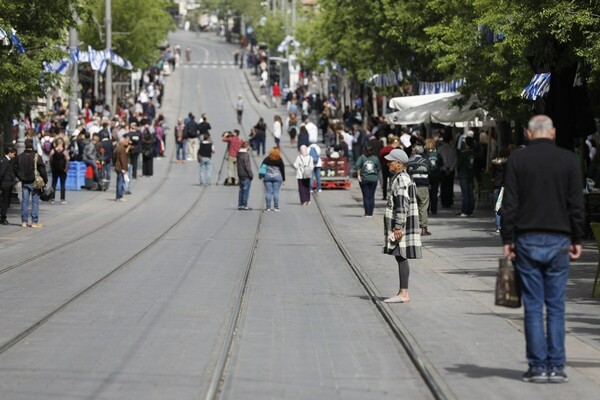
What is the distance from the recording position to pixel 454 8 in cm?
3916

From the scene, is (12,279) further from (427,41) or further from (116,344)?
(427,41)

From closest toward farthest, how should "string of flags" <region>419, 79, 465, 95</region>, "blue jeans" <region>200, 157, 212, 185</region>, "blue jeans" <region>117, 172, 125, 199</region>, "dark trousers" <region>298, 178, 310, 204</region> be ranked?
1. "dark trousers" <region>298, 178, 310, 204</region>
2. "blue jeans" <region>117, 172, 125, 199</region>
3. "string of flags" <region>419, 79, 465, 95</region>
4. "blue jeans" <region>200, 157, 212, 185</region>

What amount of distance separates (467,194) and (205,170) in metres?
14.6

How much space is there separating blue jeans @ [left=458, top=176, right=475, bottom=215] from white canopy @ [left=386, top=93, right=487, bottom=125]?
3560 mm

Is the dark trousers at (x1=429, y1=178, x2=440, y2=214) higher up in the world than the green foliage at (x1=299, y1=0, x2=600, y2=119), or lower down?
lower down

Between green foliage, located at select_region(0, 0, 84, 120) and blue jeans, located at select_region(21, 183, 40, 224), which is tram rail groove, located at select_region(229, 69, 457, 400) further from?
green foliage, located at select_region(0, 0, 84, 120)

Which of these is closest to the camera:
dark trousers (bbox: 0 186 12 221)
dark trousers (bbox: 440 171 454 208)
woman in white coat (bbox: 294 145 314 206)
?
dark trousers (bbox: 0 186 12 221)

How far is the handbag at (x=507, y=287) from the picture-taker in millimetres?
10273

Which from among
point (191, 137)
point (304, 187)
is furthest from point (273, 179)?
point (191, 137)

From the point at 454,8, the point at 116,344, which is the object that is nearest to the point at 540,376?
the point at 116,344

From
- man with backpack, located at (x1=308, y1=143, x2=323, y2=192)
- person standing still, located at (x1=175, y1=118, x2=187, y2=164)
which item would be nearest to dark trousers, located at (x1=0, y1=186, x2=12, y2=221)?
man with backpack, located at (x1=308, y1=143, x2=323, y2=192)

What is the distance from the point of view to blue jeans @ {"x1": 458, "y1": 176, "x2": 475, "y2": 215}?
31.0 meters

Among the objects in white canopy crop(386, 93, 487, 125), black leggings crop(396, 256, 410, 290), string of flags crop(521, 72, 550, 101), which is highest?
string of flags crop(521, 72, 550, 101)

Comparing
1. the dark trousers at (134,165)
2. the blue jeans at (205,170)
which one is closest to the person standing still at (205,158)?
the blue jeans at (205,170)
